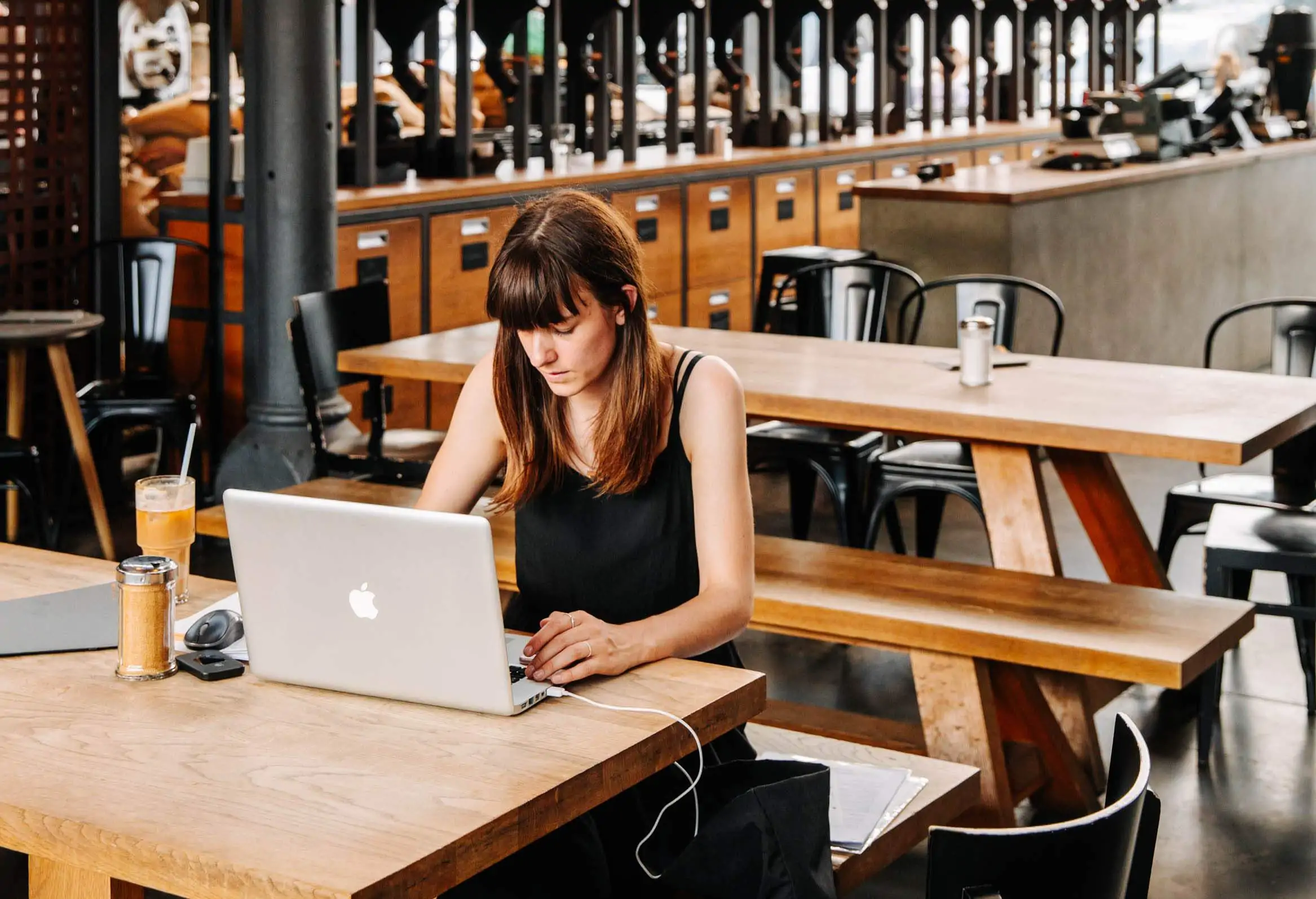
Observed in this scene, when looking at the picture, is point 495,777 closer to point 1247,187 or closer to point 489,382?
point 489,382

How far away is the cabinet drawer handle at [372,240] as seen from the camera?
5797mm

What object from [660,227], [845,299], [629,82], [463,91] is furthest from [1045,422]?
[629,82]

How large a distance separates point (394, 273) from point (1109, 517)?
292 centimetres

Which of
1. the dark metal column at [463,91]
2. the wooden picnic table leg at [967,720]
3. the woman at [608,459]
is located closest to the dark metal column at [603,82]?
the dark metal column at [463,91]

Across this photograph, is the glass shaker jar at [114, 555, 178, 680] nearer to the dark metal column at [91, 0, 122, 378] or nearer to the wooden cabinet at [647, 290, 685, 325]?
the dark metal column at [91, 0, 122, 378]

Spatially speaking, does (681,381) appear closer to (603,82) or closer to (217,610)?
(217,610)

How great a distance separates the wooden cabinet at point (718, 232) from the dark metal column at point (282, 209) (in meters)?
2.28

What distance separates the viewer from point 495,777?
5.63ft

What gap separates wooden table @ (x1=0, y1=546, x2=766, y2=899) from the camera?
1.55m

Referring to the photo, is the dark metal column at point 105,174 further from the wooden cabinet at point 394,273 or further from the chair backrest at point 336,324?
the chair backrest at point 336,324

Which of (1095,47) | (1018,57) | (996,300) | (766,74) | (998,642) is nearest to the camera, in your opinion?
(998,642)

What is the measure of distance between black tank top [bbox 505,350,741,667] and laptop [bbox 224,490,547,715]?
47 centimetres

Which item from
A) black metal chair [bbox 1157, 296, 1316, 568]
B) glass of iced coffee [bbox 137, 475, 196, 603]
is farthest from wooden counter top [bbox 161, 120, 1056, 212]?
glass of iced coffee [bbox 137, 475, 196, 603]

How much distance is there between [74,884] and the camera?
69.9 inches
